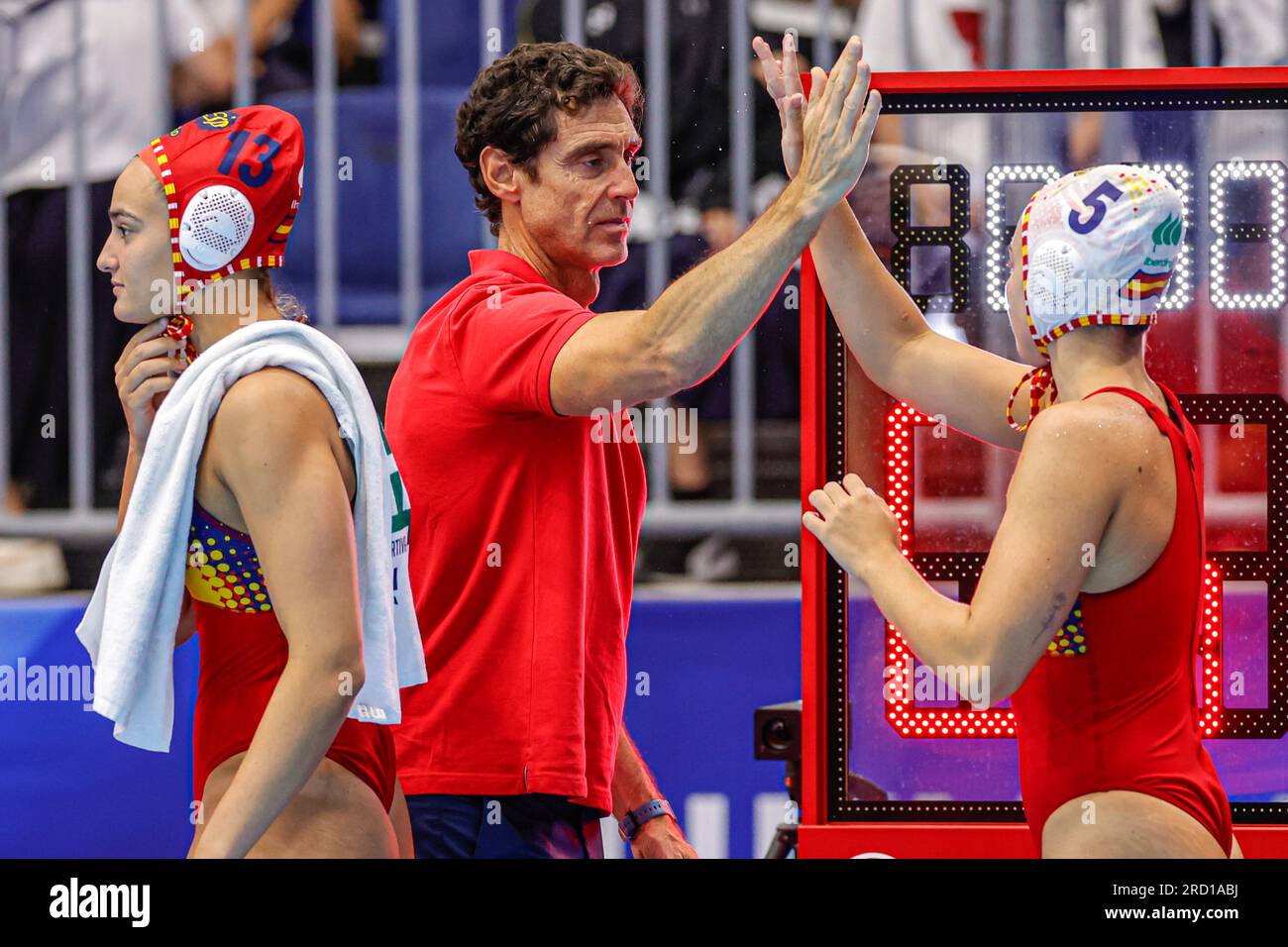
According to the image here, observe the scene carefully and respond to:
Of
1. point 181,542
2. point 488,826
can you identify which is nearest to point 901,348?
point 488,826

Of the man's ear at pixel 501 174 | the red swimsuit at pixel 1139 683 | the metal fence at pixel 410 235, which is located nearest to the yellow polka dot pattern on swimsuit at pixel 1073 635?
the red swimsuit at pixel 1139 683

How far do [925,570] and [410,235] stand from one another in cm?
217

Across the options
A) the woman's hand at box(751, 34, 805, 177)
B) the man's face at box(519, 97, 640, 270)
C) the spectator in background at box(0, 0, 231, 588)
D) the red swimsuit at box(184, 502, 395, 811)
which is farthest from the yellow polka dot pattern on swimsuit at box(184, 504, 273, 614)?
the spectator in background at box(0, 0, 231, 588)

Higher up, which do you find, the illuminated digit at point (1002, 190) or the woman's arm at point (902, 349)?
the illuminated digit at point (1002, 190)

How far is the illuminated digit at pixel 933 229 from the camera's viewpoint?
116 inches

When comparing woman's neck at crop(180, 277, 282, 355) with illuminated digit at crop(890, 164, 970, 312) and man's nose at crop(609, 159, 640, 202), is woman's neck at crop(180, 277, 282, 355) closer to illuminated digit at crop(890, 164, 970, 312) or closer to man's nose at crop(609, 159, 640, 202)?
man's nose at crop(609, 159, 640, 202)

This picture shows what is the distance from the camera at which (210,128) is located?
2.33 m

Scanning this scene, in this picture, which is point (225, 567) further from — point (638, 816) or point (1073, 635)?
point (1073, 635)

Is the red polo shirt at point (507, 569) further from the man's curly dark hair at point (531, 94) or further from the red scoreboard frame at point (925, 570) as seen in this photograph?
the red scoreboard frame at point (925, 570)

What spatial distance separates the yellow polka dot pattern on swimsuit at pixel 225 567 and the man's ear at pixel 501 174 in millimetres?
894

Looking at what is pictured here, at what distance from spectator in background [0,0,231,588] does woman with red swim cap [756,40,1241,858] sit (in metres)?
2.98

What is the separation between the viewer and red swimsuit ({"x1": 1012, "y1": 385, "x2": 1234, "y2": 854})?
2.26 meters
